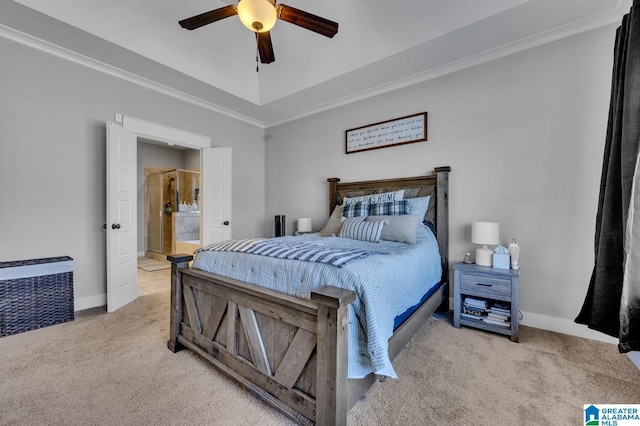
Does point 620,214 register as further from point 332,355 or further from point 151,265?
point 151,265

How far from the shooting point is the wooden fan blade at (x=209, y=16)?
1.93m

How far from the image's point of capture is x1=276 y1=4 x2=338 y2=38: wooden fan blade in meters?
1.93

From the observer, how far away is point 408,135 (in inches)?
129

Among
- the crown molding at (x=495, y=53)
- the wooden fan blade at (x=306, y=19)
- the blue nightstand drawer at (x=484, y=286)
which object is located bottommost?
the blue nightstand drawer at (x=484, y=286)

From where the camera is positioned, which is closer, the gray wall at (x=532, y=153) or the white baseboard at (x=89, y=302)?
the gray wall at (x=532, y=153)

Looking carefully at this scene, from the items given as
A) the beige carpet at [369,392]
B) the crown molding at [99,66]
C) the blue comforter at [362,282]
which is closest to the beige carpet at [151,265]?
the beige carpet at [369,392]

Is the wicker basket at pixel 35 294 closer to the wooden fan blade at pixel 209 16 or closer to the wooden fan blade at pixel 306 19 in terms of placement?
the wooden fan blade at pixel 209 16

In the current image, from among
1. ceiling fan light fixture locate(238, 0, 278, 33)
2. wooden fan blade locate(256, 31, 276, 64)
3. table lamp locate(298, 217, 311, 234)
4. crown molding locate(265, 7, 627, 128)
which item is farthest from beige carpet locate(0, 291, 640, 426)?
crown molding locate(265, 7, 627, 128)

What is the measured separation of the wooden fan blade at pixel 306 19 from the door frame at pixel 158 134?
7.88 ft

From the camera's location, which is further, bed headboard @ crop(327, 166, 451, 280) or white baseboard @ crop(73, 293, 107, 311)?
bed headboard @ crop(327, 166, 451, 280)

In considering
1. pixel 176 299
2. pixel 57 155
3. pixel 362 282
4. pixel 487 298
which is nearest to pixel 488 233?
pixel 487 298

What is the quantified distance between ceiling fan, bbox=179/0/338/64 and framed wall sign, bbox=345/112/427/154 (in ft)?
5.21

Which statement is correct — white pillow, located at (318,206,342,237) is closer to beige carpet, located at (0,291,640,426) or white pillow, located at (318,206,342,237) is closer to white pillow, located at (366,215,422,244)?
white pillow, located at (366,215,422,244)

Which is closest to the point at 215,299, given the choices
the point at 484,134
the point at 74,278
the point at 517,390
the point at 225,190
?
the point at 517,390
